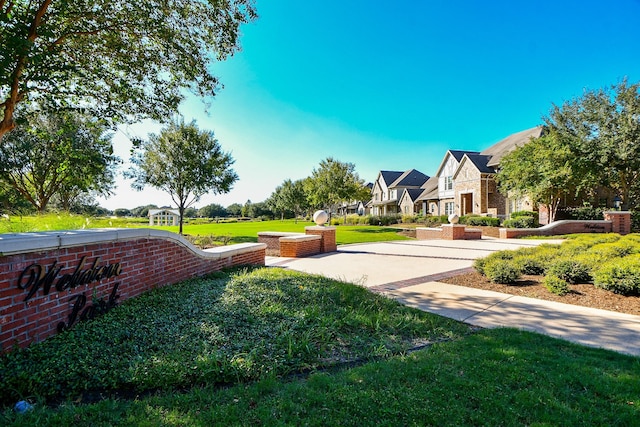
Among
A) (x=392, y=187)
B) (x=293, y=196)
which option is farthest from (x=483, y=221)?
(x=293, y=196)

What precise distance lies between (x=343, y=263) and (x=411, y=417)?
7.41 meters

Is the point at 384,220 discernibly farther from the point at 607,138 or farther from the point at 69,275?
the point at 69,275

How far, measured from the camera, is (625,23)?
996 cm

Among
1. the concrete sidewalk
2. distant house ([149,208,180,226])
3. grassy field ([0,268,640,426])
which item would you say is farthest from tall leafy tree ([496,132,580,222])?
distant house ([149,208,180,226])

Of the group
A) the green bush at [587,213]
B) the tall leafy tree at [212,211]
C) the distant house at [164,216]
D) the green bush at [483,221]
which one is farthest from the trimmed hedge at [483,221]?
the tall leafy tree at [212,211]

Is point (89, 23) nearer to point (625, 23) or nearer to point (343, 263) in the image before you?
point (343, 263)

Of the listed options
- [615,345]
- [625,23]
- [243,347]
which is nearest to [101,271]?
[243,347]

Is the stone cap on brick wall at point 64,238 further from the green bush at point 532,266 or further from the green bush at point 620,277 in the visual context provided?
the green bush at point 620,277

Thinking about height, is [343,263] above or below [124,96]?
below

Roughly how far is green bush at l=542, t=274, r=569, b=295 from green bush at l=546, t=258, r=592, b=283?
0.94 feet

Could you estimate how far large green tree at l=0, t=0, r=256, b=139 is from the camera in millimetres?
6172

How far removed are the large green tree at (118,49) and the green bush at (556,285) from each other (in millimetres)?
8712

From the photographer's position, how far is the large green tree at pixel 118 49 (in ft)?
20.2

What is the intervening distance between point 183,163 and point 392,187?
35.8 m
